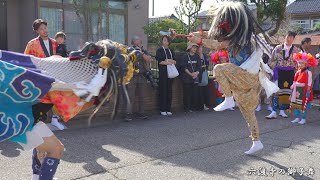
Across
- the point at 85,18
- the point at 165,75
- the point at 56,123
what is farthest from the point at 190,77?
the point at 85,18

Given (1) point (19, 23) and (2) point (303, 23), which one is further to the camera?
(2) point (303, 23)

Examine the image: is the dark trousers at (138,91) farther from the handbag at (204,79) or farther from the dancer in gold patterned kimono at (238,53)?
the dancer in gold patterned kimono at (238,53)

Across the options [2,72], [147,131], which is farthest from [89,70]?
[147,131]

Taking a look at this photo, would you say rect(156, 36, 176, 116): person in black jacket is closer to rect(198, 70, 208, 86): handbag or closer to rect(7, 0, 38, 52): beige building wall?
rect(198, 70, 208, 86): handbag

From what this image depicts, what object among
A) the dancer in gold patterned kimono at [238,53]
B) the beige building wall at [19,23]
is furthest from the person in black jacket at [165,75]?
the beige building wall at [19,23]

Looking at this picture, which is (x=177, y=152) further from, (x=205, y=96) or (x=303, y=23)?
(x=303, y=23)

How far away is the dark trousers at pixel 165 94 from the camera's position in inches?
334

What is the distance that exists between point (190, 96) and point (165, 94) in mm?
761

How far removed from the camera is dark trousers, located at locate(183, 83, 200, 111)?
8937 mm

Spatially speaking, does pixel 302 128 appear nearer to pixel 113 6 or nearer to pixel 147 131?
pixel 147 131

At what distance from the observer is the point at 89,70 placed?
2.80 m

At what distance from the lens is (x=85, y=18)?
12664mm

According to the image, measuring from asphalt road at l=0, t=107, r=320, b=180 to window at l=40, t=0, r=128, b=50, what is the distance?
19.1 ft

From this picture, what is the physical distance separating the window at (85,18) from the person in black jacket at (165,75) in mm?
4188
